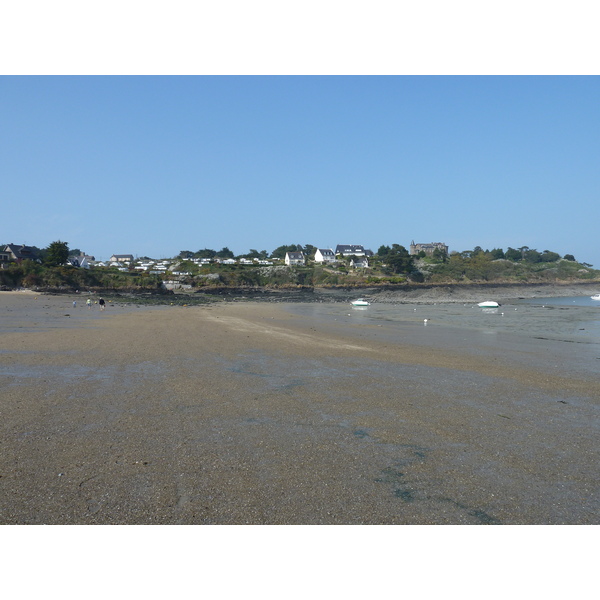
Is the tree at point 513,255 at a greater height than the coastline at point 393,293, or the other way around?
the tree at point 513,255

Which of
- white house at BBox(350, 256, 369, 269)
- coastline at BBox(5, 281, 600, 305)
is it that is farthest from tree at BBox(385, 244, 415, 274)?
coastline at BBox(5, 281, 600, 305)

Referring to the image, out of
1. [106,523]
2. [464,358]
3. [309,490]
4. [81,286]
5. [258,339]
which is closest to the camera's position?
[106,523]

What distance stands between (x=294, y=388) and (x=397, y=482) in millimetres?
5079

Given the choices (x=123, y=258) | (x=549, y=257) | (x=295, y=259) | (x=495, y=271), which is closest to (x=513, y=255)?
(x=549, y=257)

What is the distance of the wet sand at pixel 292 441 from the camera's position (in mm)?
4711

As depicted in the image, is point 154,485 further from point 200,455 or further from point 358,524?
point 358,524

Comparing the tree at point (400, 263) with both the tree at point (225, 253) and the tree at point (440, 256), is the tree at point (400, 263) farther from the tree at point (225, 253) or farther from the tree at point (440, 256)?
the tree at point (225, 253)

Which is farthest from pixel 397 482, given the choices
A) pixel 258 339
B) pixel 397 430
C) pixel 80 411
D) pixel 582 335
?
pixel 582 335

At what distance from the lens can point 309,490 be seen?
5094 millimetres

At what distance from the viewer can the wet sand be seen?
4711 mm

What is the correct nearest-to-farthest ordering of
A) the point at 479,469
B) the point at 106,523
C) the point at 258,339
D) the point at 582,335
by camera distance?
the point at 106,523
the point at 479,469
the point at 258,339
the point at 582,335

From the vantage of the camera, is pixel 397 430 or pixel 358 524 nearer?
pixel 358 524

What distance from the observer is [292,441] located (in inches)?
265

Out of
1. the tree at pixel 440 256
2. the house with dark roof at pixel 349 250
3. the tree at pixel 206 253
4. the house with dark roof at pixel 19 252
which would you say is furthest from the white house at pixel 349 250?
the house with dark roof at pixel 19 252
